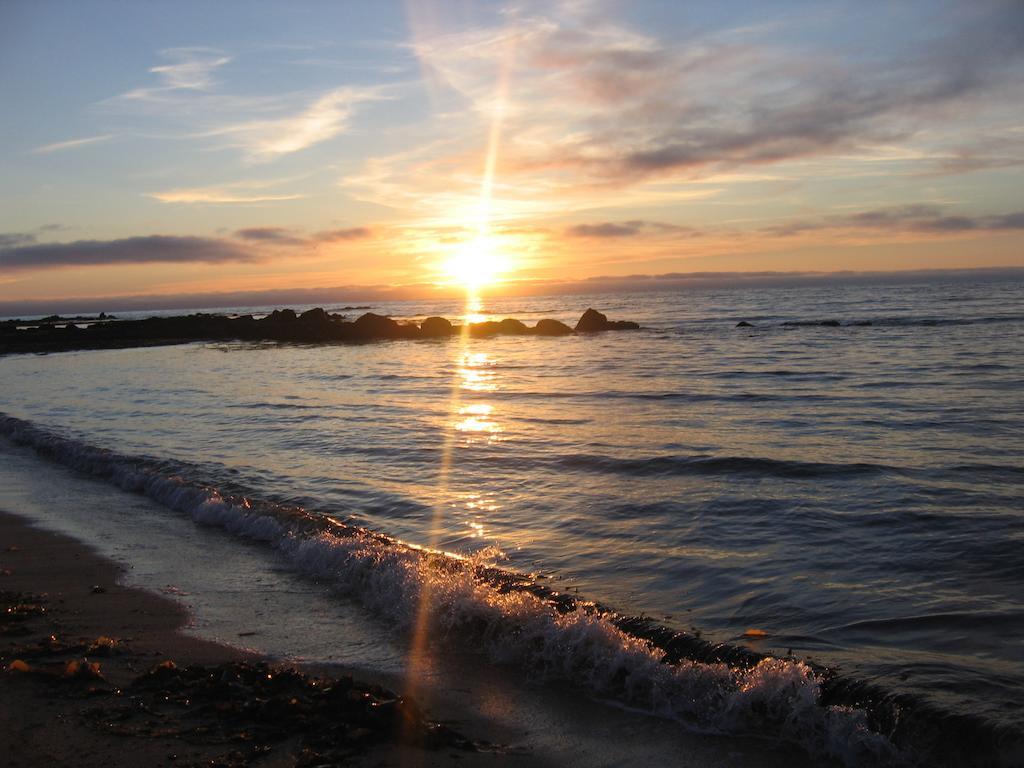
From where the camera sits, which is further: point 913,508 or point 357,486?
point 357,486

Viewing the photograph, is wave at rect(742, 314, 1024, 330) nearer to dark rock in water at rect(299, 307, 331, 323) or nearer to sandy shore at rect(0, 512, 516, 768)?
dark rock in water at rect(299, 307, 331, 323)

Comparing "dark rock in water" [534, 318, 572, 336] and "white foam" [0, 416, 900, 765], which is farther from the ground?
"dark rock in water" [534, 318, 572, 336]

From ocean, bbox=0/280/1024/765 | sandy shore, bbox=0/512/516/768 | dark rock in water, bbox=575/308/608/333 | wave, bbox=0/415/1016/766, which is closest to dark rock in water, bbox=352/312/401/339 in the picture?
dark rock in water, bbox=575/308/608/333

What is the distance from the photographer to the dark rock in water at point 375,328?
56.1 m

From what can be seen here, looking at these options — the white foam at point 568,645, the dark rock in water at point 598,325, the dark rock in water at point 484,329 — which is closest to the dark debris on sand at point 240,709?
the white foam at point 568,645

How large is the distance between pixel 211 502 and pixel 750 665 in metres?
8.09

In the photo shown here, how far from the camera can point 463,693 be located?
5570mm

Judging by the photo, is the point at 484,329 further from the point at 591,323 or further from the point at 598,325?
the point at 598,325

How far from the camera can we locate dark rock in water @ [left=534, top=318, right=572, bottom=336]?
53.6m

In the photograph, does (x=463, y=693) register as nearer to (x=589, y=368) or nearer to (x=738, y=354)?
(x=589, y=368)

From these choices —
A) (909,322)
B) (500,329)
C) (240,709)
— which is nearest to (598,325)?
(500,329)

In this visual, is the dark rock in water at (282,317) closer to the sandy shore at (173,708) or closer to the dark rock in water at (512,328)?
the dark rock in water at (512,328)

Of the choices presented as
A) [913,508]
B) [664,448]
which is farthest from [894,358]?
[913,508]

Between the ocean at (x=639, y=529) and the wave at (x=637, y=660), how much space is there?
2 centimetres
